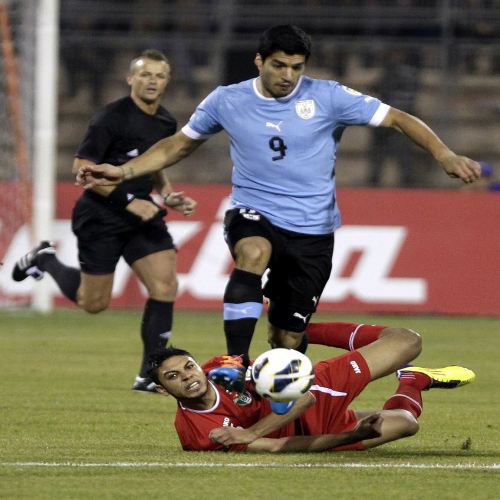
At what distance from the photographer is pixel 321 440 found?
6828mm

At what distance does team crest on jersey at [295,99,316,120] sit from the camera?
310 inches

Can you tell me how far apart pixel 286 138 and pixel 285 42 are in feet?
2.01

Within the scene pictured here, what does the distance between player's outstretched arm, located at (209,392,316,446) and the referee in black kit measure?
3.03m

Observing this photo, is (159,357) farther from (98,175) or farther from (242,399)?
(98,175)

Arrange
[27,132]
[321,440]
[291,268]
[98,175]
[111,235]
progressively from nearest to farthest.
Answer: [321,440] → [98,175] → [291,268] → [111,235] → [27,132]

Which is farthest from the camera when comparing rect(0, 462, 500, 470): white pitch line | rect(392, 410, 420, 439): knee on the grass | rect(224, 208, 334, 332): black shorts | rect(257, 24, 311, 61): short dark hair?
rect(224, 208, 334, 332): black shorts

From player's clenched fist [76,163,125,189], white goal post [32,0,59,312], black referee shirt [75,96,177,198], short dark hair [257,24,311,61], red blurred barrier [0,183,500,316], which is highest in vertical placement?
short dark hair [257,24,311,61]

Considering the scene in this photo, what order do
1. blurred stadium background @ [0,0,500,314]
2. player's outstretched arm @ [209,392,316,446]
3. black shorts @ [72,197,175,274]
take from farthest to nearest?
blurred stadium background @ [0,0,500,314], black shorts @ [72,197,175,274], player's outstretched arm @ [209,392,316,446]

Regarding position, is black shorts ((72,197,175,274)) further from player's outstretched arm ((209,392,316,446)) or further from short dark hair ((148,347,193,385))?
player's outstretched arm ((209,392,316,446))

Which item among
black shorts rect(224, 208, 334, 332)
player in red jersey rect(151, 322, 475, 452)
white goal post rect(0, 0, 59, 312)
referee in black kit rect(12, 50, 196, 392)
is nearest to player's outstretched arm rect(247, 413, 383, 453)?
player in red jersey rect(151, 322, 475, 452)

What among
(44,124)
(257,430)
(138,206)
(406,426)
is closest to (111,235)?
(138,206)

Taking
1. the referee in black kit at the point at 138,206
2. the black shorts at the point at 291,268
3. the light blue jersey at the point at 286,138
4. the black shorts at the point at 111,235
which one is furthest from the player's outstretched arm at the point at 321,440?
the black shorts at the point at 111,235

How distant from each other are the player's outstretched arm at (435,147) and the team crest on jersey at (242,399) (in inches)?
59.9

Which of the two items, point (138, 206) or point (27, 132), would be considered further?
point (27, 132)
